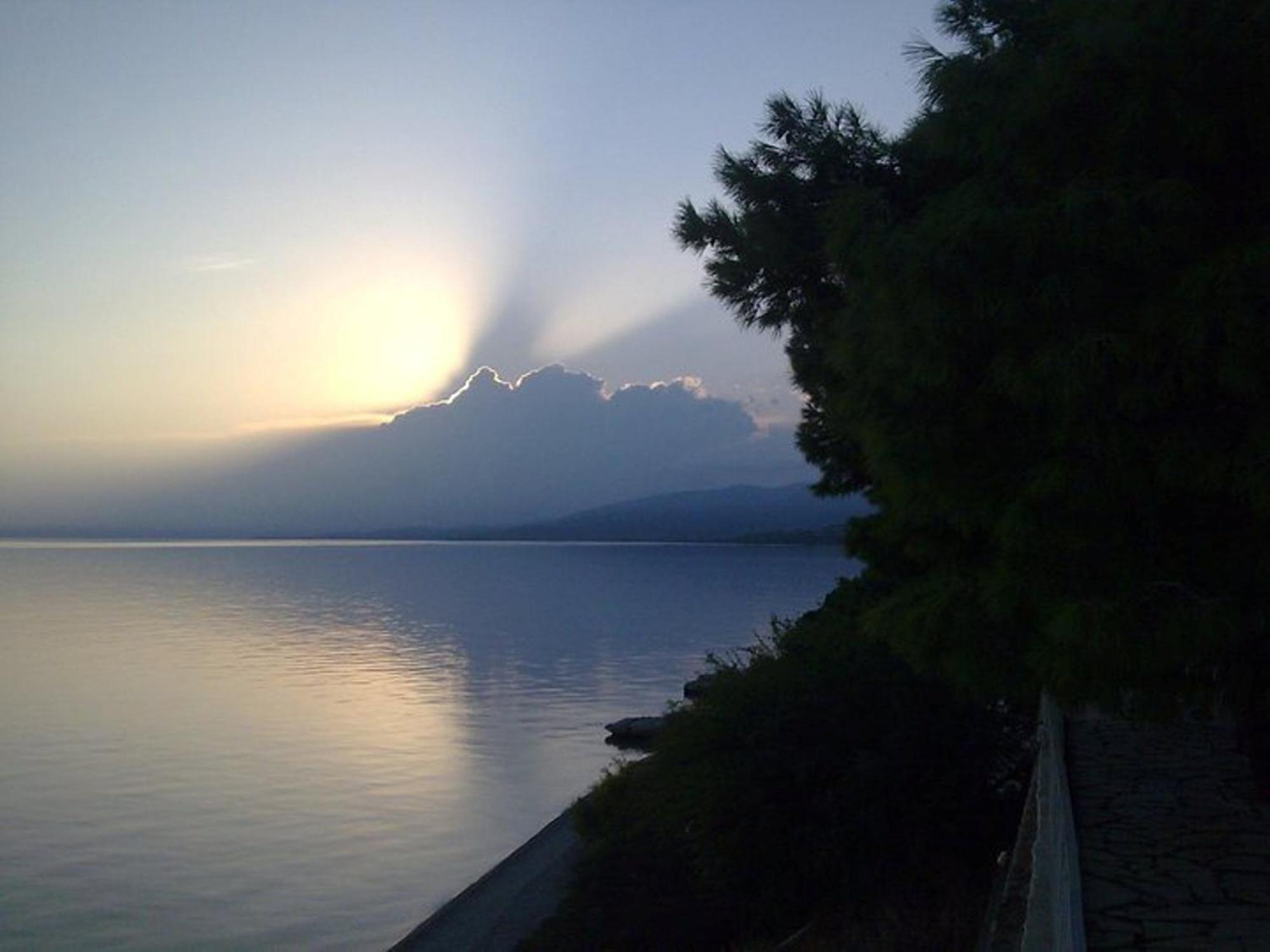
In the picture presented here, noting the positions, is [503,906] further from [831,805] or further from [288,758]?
[288,758]

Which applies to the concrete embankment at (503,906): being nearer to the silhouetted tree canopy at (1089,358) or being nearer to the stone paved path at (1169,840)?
the stone paved path at (1169,840)

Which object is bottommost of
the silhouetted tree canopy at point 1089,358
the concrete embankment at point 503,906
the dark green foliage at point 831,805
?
the concrete embankment at point 503,906

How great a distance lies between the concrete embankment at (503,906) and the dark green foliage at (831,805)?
14.7 feet

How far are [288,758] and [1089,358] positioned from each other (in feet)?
124

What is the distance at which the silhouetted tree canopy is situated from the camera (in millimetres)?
6285

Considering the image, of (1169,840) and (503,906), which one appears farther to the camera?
(503,906)

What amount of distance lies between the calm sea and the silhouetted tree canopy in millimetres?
18257

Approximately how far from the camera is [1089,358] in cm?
621

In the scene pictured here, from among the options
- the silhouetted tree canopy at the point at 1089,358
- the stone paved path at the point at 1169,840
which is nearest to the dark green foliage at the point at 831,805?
the stone paved path at the point at 1169,840

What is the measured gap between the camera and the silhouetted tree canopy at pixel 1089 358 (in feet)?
20.6

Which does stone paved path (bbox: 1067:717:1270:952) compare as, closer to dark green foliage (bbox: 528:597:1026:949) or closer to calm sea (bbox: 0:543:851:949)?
dark green foliage (bbox: 528:597:1026:949)

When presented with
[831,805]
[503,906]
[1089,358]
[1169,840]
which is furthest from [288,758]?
[1089,358]

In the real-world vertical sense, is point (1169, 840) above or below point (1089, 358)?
below

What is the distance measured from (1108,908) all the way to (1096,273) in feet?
14.8
